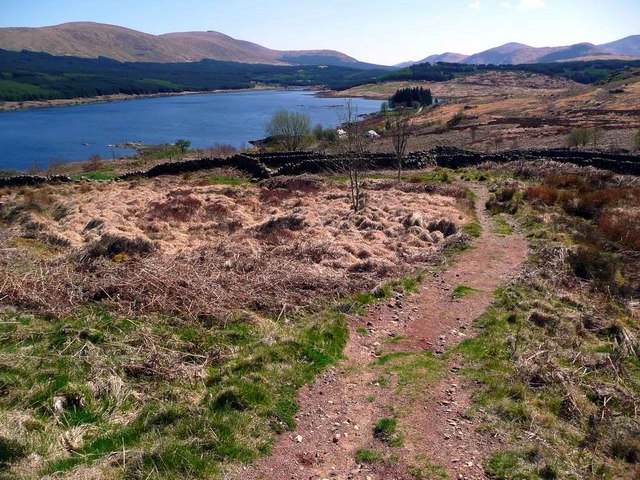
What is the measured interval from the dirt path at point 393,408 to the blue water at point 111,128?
62.0 m

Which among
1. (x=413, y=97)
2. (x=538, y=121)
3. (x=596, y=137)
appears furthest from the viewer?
(x=413, y=97)

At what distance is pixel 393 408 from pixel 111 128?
124 m

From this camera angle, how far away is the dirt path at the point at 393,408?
7.31 meters

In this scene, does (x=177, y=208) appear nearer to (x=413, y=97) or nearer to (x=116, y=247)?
(x=116, y=247)

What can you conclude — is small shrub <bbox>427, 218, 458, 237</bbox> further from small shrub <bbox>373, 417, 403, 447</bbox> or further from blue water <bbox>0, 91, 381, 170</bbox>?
blue water <bbox>0, 91, 381, 170</bbox>

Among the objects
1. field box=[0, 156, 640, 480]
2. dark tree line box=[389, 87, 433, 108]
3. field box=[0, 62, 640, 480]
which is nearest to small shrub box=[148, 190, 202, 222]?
field box=[0, 62, 640, 480]

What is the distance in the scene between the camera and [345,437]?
317 inches

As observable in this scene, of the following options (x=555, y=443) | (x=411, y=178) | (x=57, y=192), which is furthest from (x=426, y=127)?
(x=555, y=443)

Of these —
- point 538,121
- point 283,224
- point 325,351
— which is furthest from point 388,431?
point 538,121

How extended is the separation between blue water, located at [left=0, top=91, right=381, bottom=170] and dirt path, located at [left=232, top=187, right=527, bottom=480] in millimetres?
61964

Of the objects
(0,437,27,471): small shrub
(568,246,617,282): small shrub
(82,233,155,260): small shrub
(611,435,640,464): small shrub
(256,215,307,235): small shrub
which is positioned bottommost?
(568,246,617,282): small shrub

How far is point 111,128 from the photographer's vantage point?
117250mm

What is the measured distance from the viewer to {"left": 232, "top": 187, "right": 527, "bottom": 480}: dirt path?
7.31m

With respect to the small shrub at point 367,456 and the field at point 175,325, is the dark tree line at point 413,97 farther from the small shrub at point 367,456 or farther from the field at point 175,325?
the small shrub at point 367,456
